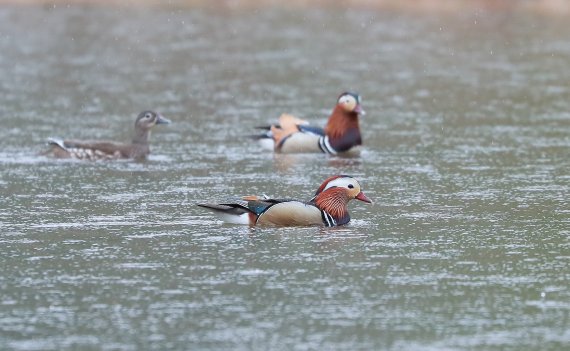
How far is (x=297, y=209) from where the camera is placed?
1138 centimetres

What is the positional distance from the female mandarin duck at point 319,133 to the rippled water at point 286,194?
0.27 m

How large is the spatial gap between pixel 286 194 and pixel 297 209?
189 centimetres

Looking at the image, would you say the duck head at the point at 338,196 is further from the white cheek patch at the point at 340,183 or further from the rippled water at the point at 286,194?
the rippled water at the point at 286,194

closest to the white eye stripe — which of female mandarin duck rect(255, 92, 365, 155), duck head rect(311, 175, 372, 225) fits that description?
female mandarin duck rect(255, 92, 365, 155)

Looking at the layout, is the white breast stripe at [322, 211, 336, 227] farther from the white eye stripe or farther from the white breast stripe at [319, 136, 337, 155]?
the white eye stripe

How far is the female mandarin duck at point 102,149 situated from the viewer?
1538 cm

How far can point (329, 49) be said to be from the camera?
93.1 ft

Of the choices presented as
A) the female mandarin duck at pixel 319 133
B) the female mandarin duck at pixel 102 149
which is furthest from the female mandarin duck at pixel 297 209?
the female mandarin duck at pixel 319 133

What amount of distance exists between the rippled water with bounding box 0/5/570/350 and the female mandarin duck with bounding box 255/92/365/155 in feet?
0.88

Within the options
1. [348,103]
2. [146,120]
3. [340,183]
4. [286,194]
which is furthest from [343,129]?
[340,183]

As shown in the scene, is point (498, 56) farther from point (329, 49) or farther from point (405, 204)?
point (405, 204)

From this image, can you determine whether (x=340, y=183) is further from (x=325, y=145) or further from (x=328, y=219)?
(x=325, y=145)

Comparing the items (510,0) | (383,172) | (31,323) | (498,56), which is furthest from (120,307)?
(510,0)

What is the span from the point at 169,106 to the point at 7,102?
219cm
